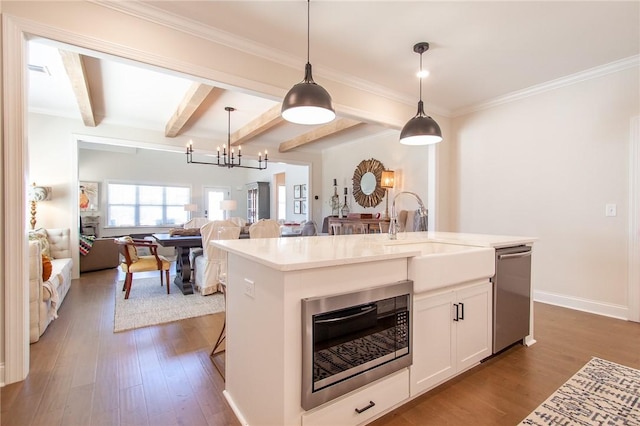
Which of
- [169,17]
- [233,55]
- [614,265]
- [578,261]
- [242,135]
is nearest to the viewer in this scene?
[169,17]

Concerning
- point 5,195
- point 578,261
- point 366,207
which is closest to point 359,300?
point 5,195

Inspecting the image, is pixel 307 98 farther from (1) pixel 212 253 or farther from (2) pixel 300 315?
(1) pixel 212 253

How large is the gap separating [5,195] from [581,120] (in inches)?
206

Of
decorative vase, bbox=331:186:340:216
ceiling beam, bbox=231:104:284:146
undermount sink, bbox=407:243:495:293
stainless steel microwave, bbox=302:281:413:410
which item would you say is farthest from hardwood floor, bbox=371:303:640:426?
decorative vase, bbox=331:186:340:216

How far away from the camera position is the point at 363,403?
5.05 feet

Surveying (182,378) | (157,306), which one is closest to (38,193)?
(157,306)

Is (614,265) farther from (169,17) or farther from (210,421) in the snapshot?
(169,17)

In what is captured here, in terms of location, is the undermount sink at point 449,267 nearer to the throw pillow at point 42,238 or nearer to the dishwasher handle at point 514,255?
the dishwasher handle at point 514,255

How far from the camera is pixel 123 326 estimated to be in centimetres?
293

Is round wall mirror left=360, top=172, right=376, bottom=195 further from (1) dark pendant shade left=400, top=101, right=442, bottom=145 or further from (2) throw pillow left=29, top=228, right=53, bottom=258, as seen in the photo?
(2) throw pillow left=29, top=228, right=53, bottom=258

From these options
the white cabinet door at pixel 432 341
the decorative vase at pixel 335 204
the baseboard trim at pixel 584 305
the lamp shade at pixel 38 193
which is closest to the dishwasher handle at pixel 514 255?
the white cabinet door at pixel 432 341

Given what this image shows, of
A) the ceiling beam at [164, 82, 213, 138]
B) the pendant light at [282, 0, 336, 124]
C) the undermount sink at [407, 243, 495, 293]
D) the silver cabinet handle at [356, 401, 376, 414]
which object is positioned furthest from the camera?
the ceiling beam at [164, 82, 213, 138]

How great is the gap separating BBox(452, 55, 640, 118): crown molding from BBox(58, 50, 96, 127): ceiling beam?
470 cm

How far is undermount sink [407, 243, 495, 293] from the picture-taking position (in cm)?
174
